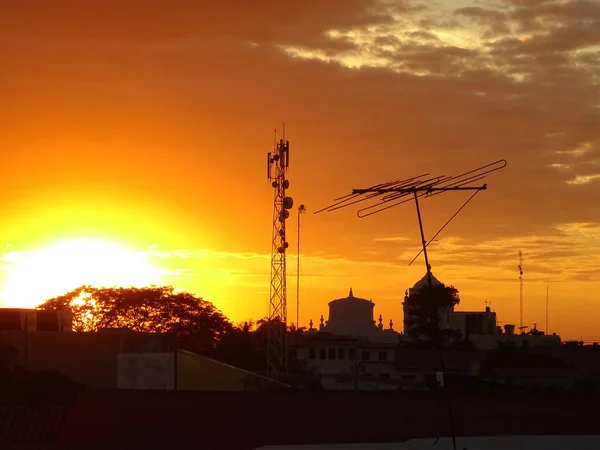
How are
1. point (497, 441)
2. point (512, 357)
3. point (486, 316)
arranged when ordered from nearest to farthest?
point (497, 441) < point (512, 357) < point (486, 316)

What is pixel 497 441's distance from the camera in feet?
73.4

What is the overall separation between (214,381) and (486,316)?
69.7m

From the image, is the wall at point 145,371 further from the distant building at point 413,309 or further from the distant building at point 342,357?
the distant building at point 413,309

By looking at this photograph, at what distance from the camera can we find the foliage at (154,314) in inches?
3123

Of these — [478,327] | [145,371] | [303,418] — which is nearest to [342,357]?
[478,327]

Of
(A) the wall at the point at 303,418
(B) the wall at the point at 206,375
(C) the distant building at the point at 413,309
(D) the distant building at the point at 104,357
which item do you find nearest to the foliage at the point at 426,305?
(C) the distant building at the point at 413,309

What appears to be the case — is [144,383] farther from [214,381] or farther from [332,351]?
[332,351]

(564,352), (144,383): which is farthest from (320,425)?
(564,352)

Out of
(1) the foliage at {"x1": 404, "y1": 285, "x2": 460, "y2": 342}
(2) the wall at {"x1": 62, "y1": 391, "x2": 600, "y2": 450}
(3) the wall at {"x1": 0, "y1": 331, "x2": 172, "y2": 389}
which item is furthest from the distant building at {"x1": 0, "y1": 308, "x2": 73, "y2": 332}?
(1) the foliage at {"x1": 404, "y1": 285, "x2": 460, "y2": 342}

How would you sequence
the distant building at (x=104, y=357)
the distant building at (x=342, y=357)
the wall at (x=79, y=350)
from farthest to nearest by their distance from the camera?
the distant building at (x=342, y=357) < the wall at (x=79, y=350) < the distant building at (x=104, y=357)

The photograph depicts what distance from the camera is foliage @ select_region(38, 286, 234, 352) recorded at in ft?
260

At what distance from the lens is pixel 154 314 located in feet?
263

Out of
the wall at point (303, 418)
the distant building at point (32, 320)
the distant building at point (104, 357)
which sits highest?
the distant building at point (32, 320)

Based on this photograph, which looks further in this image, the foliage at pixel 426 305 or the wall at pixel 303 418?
the foliage at pixel 426 305
